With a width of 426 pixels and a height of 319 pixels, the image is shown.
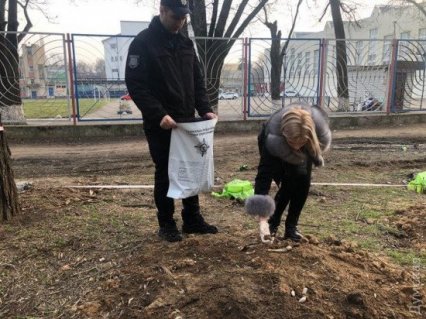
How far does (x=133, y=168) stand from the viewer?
6.77 m

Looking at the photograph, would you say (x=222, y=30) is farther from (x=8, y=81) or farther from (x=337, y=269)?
(x=337, y=269)

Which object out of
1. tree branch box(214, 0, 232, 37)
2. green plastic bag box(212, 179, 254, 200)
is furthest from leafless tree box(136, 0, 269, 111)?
green plastic bag box(212, 179, 254, 200)

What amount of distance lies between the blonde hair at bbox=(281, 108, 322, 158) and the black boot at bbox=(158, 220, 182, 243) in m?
1.10

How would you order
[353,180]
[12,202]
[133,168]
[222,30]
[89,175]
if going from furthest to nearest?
[222,30]
[133,168]
[89,175]
[353,180]
[12,202]

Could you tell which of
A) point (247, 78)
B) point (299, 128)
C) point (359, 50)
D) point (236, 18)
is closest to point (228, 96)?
point (247, 78)

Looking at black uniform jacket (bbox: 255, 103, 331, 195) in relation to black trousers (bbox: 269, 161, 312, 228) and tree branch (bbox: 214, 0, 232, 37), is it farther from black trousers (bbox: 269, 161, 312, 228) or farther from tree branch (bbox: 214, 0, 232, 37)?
tree branch (bbox: 214, 0, 232, 37)

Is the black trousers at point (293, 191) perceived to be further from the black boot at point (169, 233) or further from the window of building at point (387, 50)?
the window of building at point (387, 50)

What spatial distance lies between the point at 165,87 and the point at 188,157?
53 centimetres

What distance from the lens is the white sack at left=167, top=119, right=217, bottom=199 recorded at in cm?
304

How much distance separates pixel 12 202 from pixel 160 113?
5.21 feet

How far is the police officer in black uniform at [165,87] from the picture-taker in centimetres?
296

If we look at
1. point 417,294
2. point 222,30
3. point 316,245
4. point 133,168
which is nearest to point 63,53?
point 133,168

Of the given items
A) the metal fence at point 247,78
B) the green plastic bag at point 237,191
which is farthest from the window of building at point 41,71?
the green plastic bag at point 237,191

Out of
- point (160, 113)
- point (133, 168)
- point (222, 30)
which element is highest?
point (222, 30)
